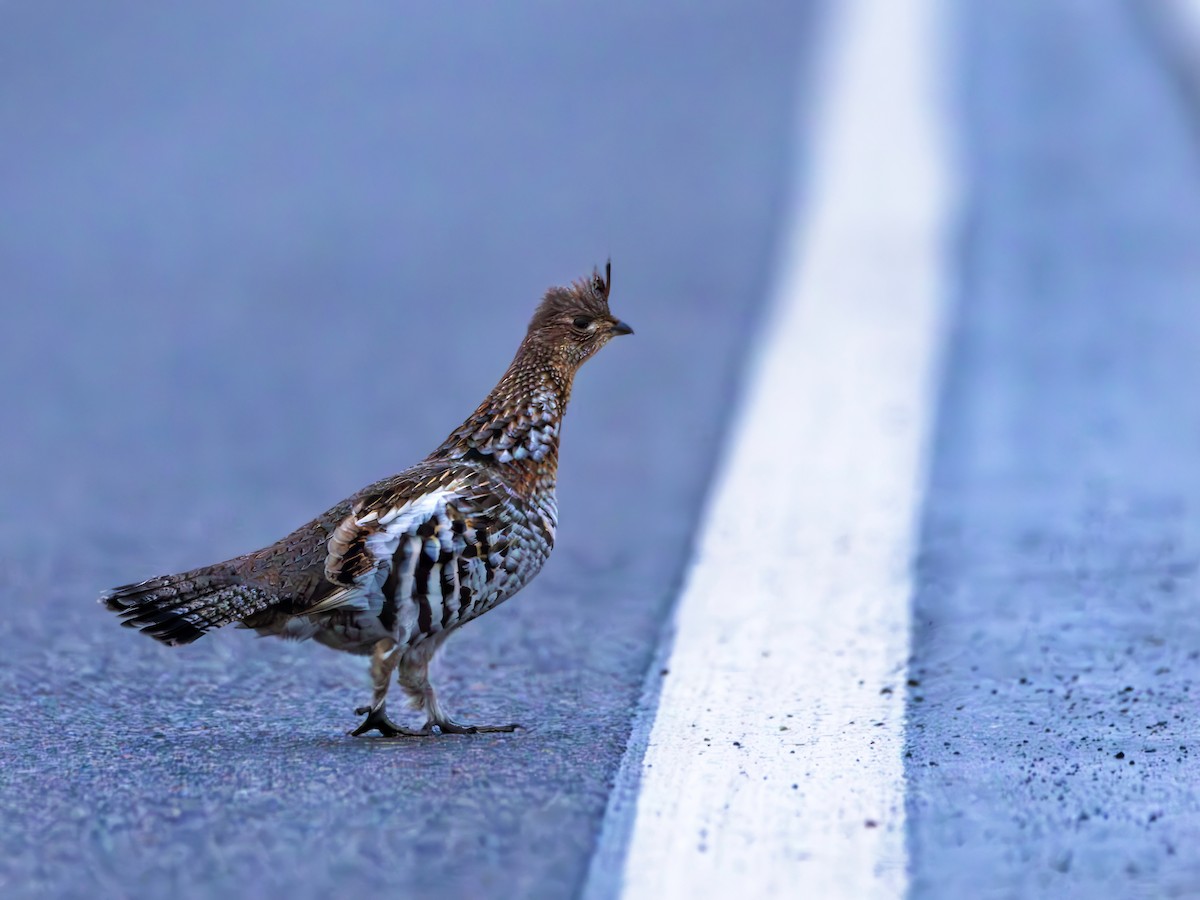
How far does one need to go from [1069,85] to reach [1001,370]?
9828 mm

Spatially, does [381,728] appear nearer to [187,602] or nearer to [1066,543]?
[187,602]

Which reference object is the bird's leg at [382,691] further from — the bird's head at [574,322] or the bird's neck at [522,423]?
the bird's head at [574,322]

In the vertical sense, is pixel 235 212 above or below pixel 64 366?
above

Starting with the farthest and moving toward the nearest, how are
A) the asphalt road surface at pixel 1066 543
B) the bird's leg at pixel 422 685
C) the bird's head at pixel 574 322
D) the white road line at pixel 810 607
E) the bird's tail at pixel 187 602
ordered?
the bird's head at pixel 574 322 < the bird's leg at pixel 422 685 < the bird's tail at pixel 187 602 < the asphalt road surface at pixel 1066 543 < the white road line at pixel 810 607

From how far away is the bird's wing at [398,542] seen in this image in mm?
5035

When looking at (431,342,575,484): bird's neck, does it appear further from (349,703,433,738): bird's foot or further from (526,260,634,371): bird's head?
(349,703,433,738): bird's foot

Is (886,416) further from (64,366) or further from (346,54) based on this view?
(346,54)

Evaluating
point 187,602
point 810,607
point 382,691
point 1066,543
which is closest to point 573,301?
point 810,607

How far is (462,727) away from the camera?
5.07m

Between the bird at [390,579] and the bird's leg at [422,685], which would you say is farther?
the bird's leg at [422,685]

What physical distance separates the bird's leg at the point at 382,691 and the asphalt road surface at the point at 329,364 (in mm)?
122

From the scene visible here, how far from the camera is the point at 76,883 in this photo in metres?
3.67

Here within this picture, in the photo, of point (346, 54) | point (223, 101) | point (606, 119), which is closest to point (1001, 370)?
point (606, 119)

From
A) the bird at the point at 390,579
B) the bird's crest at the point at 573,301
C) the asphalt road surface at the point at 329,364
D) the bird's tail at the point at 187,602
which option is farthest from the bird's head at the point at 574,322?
the bird's tail at the point at 187,602
